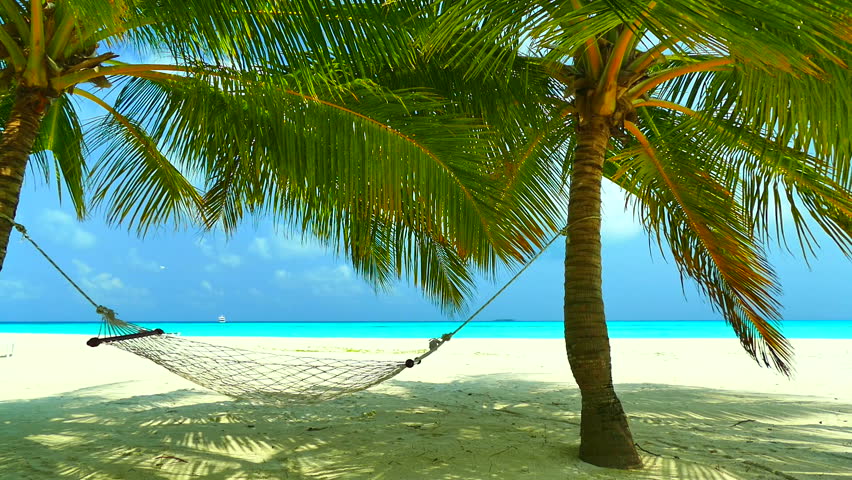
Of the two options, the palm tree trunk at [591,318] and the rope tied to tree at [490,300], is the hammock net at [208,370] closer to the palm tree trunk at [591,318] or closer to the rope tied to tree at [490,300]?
the rope tied to tree at [490,300]

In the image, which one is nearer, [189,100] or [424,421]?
[189,100]

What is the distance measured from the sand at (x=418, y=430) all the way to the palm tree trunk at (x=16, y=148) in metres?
0.97

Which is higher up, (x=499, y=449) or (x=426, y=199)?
(x=426, y=199)

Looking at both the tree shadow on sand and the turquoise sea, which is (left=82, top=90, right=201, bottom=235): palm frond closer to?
the tree shadow on sand

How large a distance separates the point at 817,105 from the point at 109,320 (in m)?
2.64

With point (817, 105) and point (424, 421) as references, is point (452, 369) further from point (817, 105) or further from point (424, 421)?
point (817, 105)

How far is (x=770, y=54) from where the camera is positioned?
1.23m

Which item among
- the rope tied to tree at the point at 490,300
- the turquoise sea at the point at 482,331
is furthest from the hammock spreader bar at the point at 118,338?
the turquoise sea at the point at 482,331

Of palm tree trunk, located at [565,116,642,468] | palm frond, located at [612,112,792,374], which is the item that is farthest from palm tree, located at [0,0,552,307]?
palm frond, located at [612,112,792,374]

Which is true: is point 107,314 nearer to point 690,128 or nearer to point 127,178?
point 127,178

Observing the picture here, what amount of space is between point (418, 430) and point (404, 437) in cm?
17

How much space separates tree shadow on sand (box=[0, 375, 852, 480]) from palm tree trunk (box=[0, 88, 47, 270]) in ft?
3.18

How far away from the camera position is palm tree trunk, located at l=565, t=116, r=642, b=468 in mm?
Result: 2361

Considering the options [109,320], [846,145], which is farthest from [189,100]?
[846,145]
